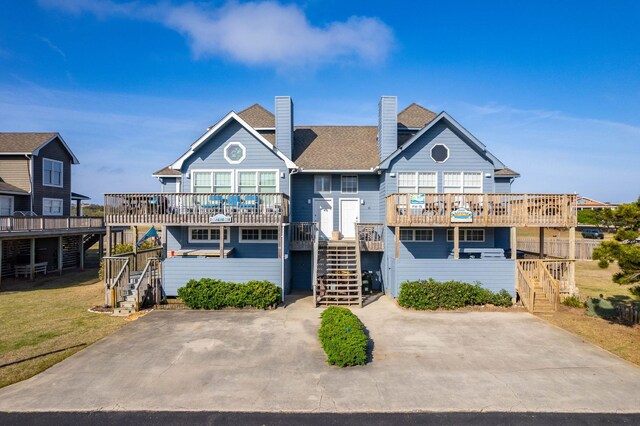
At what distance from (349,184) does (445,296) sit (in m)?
7.53

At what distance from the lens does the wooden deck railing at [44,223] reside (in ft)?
61.2

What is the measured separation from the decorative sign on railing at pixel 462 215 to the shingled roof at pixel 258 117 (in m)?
11.1

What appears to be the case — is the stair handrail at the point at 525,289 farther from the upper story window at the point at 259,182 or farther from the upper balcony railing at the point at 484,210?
the upper story window at the point at 259,182

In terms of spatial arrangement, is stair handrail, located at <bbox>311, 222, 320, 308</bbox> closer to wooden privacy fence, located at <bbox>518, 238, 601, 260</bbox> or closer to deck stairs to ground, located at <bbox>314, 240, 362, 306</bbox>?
deck stairs to ground, located at <bbox>314, 240, 362, 306</bbox>

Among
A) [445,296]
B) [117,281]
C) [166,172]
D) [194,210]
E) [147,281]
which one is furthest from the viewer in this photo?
[166,172]

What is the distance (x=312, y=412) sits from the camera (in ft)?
22.3

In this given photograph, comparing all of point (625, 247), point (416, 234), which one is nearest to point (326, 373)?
point (625, 247)

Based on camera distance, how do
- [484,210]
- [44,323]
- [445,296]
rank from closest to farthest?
[44,323] → [445,296] → [484,210]

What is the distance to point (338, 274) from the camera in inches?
619

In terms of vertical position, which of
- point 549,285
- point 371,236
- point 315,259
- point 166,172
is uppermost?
point 166,172

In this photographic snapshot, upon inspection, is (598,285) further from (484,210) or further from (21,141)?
(21,141)

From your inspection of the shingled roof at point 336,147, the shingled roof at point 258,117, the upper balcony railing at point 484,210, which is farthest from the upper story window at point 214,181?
the upper balcony railing at point 484,210

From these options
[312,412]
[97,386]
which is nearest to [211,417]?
[312,412]

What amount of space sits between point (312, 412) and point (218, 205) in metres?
10.5
